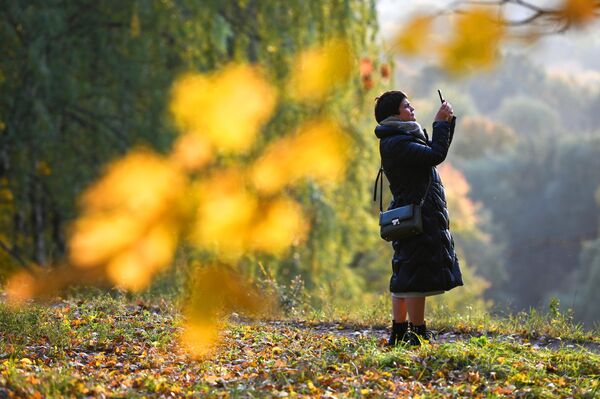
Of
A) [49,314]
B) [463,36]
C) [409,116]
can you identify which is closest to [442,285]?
[409,116]

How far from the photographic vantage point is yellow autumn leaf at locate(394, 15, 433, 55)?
613cm

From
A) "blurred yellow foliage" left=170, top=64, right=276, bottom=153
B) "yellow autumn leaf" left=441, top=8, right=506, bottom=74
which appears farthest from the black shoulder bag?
"blurred yellow foliage" left=170, top=64, right=276, bottom=153

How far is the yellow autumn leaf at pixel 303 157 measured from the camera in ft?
40.0

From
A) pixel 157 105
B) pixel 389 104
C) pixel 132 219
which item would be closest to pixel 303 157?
pixel 157 105

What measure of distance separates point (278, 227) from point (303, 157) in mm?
1112

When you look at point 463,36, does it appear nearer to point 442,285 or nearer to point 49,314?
point 442,285

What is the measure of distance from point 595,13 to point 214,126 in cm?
793

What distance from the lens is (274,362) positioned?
6055 millimetres

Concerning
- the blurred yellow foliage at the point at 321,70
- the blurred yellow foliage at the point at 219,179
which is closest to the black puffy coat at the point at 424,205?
the blurred yellow foliage at the point at 219,179

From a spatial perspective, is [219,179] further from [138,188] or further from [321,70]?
[321,70]

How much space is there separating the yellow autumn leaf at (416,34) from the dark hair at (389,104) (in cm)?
36

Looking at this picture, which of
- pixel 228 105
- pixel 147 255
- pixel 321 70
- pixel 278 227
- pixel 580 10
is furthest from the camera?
pixel 278 227

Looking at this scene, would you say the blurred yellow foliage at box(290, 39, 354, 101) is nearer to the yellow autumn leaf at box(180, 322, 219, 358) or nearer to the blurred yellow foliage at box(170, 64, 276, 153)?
the blurred yellow foliage at box(170, 64, 276, 153)

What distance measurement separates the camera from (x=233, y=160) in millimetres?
11992
